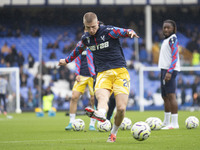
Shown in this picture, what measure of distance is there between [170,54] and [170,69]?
23.0 inches

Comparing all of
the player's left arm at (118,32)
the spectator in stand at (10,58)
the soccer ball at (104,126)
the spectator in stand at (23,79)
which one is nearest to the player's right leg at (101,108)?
the player's left arm at (118,32)

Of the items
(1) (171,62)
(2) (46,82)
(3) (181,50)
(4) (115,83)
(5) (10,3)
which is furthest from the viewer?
(5) (10,3)

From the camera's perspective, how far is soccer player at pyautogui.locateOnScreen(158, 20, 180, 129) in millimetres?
9972

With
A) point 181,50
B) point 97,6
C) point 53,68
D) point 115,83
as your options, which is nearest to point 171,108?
point 115,83

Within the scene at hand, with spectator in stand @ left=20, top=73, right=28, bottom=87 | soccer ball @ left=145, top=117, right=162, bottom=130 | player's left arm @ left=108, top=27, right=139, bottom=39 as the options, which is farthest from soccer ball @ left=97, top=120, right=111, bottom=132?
spectator in stand @ left=20, top=73, right=28, bottom=87

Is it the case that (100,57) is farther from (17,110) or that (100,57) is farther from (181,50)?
(181,50)

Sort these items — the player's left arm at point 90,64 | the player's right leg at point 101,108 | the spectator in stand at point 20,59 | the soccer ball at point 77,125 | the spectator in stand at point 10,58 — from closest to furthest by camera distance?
the player's right leg at point 101,108 → the soccer ball at point 77,125 → the player's left arm at point 90,64 → the spectator in stand at point 20,59 → the spectator in stand at point 10,58

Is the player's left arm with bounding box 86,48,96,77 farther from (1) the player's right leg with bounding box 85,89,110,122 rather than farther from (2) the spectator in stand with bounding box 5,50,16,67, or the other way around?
(2) the spectator in stand with bounding box 5,50,16,67

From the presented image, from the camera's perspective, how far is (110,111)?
10102mm

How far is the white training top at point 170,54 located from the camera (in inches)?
393

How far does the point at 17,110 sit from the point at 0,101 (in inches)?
54.4

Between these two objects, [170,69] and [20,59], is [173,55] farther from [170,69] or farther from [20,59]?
[20,59]

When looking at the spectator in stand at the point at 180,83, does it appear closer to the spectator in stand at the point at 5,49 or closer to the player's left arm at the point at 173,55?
the spectator in stand at the point at 5,49

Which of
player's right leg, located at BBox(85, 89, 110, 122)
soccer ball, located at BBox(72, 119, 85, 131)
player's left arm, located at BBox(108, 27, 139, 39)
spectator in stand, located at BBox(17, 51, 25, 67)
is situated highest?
player's left arm, located at BBox(108, 27, 139, 39)
